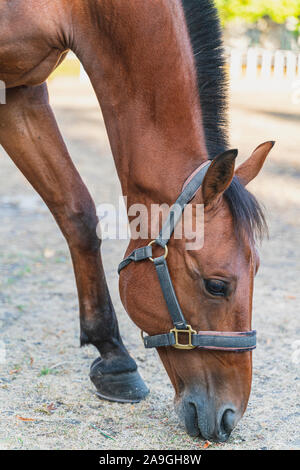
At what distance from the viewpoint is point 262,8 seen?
16016 mm

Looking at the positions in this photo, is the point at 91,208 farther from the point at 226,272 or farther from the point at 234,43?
the point at 234,43


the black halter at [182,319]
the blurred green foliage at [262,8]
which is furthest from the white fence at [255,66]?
the black halter at [182,319]

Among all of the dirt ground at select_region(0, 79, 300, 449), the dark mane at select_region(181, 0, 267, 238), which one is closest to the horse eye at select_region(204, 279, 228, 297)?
the dark mane at select_region(181, 0, 267, 238)

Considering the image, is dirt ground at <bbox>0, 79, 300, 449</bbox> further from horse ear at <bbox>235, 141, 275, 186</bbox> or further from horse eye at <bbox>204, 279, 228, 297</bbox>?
horse ear at <bbox>235, 141, 275, 186</bbox>

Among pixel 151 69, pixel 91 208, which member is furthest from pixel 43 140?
pixel 151 69

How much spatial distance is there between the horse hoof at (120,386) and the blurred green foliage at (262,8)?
10156 mm

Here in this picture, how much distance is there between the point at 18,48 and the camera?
260 cm

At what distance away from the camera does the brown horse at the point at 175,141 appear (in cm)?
230

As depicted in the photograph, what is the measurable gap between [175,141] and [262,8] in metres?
15.0

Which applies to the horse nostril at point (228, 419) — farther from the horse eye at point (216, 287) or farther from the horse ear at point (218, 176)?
the horse ear at point (218, 176)

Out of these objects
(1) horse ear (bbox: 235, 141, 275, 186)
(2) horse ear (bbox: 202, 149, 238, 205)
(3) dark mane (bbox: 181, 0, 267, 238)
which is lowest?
(2) horse ear (bbox: 202, 149, 238, 205)

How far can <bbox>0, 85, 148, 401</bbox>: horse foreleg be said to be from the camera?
2957mm

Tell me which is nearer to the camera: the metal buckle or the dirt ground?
the metal buckle
